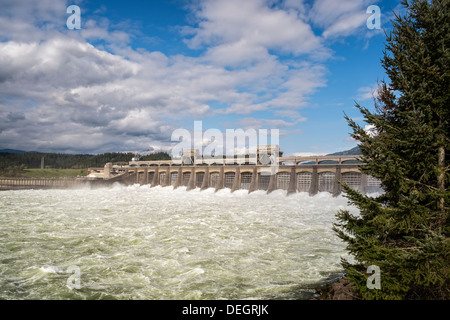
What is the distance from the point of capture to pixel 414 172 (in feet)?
Answer: 26.2

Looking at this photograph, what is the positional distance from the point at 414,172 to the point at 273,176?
174 ft

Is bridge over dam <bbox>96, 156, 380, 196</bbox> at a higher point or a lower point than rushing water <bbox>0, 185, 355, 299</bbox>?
higher

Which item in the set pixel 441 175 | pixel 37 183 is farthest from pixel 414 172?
pixel 37 183

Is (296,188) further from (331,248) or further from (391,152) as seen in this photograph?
(391,152)

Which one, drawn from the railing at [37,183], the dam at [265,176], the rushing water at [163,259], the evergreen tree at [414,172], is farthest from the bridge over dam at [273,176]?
the evergreen tree at [414,172]

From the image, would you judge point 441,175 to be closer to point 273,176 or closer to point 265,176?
point 273,176

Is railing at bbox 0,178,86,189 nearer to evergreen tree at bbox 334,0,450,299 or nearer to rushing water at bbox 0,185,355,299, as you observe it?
rushing water at bbox 0,185,355,299

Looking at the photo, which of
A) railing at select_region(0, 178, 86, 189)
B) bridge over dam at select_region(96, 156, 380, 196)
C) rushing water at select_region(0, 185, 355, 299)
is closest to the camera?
rushing water at select_region(0, 185, 355, 299)

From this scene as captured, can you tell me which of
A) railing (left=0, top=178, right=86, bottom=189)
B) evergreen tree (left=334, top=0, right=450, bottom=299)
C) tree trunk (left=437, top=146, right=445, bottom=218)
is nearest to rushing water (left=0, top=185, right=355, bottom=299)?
evergreen tree (left=334, top=0, right=450, bottom=299)

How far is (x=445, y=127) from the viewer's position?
776 cm

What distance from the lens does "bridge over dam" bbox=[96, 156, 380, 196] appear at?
51.9 m

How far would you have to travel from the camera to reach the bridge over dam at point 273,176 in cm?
5188

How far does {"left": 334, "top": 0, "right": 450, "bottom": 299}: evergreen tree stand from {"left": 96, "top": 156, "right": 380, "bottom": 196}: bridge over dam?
4436 cm
